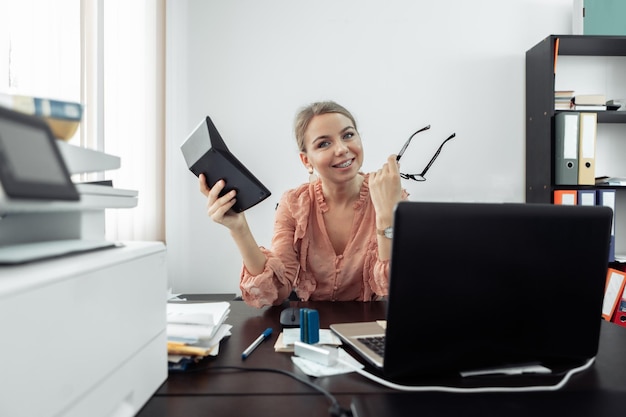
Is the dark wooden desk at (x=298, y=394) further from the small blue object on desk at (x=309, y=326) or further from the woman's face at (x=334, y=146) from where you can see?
the woman's face at (x=334, y=146)

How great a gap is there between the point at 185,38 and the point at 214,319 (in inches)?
92.3

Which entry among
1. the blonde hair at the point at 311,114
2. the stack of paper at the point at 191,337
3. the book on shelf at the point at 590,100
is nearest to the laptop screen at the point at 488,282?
the stack of paper at the point at 191,337

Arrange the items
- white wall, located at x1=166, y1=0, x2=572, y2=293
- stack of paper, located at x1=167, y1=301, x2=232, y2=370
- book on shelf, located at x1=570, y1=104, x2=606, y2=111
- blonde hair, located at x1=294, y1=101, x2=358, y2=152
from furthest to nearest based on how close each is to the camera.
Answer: white wall, located at x1=166, y1=0, x2=572, y2=293 < book on shelf, located at x1=570, y1=104, x2=606, y2=111 < blonde hair, located at x1=294, y1=101, x2=358, y2=152 < stack of paper, located at x1=167, y1=301, x2=232, y2=370

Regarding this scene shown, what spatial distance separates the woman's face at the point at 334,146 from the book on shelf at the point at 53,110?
1.18 m

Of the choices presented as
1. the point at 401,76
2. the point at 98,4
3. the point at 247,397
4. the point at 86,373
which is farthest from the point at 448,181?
the point at 86,373

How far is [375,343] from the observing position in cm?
80

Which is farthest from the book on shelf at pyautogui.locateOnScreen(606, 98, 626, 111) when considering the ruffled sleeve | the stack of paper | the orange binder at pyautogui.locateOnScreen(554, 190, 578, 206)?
the stack of paper

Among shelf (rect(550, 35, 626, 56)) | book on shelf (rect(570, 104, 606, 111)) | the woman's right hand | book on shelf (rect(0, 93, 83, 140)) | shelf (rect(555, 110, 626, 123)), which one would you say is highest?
shelf (rect(550, 35, 626, 56))

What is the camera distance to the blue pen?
80 cm

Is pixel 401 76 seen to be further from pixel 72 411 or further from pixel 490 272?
Result: pixel 72 411

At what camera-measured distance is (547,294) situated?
0.67m

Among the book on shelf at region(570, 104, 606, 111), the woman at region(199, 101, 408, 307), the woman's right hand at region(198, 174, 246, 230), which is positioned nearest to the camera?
the woman's right hand at region(198, 174, 246, 230)

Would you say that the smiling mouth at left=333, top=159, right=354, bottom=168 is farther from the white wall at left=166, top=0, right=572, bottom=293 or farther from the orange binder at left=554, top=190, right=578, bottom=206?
the orange binder at left=554, top=190, right=578, bottom=206

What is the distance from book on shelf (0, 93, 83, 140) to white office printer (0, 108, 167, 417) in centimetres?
2
